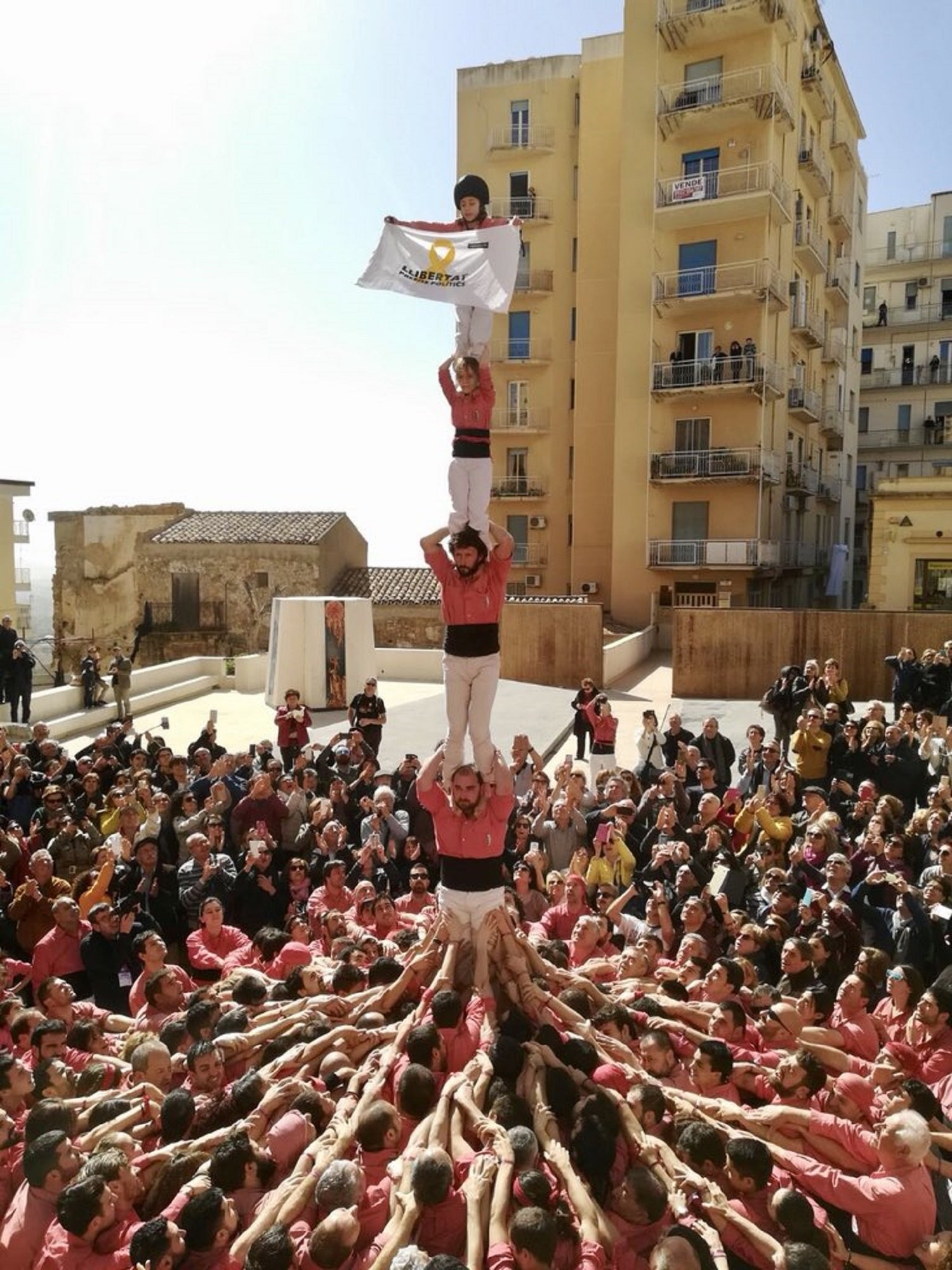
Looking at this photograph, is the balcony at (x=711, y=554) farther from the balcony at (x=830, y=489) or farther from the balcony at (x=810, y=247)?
the balcony at (x=810, y=247)

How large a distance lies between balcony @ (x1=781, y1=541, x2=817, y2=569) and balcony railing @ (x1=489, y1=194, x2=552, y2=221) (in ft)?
46.7

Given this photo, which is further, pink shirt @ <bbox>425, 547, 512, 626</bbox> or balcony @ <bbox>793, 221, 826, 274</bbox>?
balcony @ <bbox>793, 221, 826, 274</bbox>

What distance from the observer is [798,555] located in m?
32.8

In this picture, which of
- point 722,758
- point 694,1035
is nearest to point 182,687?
point 722,758

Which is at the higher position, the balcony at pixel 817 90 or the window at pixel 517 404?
the balcony at pixel 817 90

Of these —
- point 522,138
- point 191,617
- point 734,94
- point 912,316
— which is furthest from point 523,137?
point 191,617

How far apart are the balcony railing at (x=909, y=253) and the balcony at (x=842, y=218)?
511cm

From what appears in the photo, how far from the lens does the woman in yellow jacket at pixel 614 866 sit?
8.67m

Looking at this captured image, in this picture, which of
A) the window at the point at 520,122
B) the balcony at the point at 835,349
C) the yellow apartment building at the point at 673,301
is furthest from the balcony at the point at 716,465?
the window at the point at 520,122

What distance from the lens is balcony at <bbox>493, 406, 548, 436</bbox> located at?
1323 inches

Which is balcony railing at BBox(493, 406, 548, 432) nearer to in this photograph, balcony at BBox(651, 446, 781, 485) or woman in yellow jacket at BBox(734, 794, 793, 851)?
balcony at BBox(651, 446, 781, 485)

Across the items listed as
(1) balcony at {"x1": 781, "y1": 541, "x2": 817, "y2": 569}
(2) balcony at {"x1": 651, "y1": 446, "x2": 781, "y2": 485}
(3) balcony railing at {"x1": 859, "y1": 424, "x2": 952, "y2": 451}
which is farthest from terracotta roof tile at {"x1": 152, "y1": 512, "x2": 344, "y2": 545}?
(3) balcony railing at {"x1": 859, "y1": 424, "x2": 952, "y2": 451}

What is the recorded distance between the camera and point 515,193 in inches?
1321

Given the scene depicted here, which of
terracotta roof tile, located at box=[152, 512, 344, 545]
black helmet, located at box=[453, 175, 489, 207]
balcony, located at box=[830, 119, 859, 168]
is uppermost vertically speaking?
balcony, located at box=[830, 119, 859, 168]
